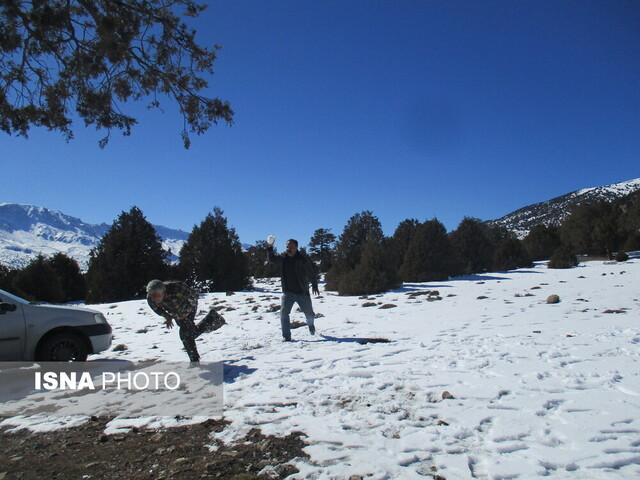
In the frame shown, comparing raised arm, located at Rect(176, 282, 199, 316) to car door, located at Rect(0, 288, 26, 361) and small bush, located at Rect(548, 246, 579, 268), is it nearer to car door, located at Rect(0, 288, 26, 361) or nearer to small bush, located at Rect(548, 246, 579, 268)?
car door, located at Rect(0, 288, 26, 361)

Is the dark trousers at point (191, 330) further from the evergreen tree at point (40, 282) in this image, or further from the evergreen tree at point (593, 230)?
the evergreen tree at point (593, 230)

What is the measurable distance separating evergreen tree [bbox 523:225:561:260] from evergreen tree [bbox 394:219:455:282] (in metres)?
23.2

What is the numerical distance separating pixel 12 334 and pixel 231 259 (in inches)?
881

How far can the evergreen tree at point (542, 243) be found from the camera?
41.6 meters

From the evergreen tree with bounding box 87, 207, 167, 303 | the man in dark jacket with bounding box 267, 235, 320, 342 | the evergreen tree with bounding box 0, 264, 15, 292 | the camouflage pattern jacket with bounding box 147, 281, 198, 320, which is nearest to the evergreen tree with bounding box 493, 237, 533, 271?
the evergreen tree with bounding box 87, 207, 167, 303

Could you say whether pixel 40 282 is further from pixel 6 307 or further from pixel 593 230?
pixel 593 230

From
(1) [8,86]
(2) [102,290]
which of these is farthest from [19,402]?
(2) [102,290]

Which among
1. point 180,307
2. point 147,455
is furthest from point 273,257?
point 147,455

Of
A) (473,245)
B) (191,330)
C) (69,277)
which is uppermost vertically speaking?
(69,277)

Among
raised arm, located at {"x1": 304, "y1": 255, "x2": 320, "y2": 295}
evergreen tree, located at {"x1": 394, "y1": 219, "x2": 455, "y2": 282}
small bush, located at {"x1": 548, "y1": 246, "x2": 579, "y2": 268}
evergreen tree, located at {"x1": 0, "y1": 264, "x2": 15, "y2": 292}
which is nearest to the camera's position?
raised arm, located at {"x1": 304, "y1": 255, "x2": 320, "y2": 295}

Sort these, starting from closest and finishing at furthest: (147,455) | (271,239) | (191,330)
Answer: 1. (147,455)
2. (191,330)
3. (271,239)

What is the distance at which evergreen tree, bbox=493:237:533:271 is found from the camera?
28.5m

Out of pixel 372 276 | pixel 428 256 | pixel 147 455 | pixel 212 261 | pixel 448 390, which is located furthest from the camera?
pixel 212 261

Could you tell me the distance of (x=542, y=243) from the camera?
137ft
